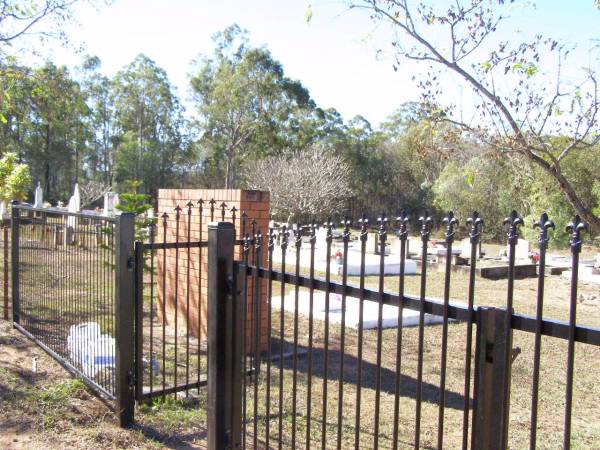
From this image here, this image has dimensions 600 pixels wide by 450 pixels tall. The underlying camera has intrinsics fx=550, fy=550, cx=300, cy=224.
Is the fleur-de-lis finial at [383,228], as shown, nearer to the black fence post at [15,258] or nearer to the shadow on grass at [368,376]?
the shadow on grass at [368,376]

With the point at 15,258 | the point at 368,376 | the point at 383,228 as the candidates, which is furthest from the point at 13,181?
the point at 383,228

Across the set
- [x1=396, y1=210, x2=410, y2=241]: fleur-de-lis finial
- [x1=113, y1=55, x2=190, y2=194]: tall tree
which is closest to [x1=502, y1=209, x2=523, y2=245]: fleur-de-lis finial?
[x1=396, y1=210, x2=410, y2=241]: fleur-de-lis finial

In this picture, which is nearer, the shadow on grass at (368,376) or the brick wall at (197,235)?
the shadow on grass at (368,376)

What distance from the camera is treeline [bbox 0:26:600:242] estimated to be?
27136 millimetres

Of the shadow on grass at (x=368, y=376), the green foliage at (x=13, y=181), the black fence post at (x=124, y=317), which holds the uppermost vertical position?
the green foliage at (x=13, y=181)

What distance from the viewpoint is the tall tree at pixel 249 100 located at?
119ft

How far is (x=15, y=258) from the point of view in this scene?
6039mm

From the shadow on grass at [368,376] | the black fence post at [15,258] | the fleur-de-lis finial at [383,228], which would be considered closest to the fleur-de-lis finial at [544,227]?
the fleur-de-lis finial at [383,228]

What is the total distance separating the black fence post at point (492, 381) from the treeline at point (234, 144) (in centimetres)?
1888

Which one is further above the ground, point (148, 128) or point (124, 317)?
point (148, 128)

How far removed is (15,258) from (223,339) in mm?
4356

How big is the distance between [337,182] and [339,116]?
534 inches

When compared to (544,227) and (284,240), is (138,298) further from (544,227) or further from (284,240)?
(544,227)

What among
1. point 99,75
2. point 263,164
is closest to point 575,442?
point 263,164
